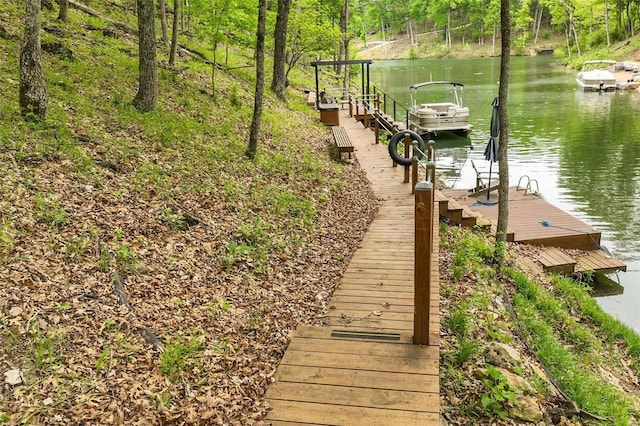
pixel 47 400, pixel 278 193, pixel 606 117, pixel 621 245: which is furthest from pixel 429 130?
pixel 47 400

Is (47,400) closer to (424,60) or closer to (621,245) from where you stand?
(621,245)

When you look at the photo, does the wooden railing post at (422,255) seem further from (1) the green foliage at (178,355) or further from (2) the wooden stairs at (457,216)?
(2) the wooden stairs at (457,216)

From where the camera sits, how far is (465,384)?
14.4 feet

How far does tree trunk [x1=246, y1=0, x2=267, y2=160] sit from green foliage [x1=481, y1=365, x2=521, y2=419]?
661 centimetres

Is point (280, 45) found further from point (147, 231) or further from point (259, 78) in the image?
point (147, 231)

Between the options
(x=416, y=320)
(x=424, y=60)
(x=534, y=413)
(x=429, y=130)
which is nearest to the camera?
(x=534, y=413)

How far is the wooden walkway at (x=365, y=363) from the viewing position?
12.1 ft

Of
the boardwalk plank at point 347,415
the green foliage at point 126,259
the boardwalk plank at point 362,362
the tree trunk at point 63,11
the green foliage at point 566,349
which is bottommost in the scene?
the green foliage at point 566,349

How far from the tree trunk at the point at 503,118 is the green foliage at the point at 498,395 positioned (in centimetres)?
415

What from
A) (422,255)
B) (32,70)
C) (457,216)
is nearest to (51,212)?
(32,70)

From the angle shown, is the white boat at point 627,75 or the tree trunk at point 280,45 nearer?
the tree trunk at point 280,45

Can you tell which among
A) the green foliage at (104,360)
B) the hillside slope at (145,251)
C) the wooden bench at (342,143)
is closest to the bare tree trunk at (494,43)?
the wooden bench at (342,143)

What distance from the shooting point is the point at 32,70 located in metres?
6.86

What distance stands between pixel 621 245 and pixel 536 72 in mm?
46186
